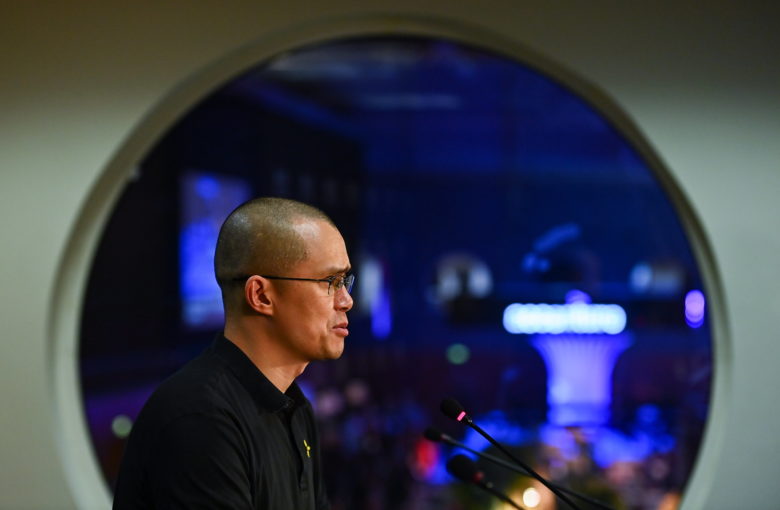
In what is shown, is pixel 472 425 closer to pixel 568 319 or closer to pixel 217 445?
pixel 217 445

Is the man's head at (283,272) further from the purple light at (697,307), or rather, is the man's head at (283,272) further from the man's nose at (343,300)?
the purple light at (697,307)

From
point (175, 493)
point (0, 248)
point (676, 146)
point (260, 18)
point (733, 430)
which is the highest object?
point (260, 18)

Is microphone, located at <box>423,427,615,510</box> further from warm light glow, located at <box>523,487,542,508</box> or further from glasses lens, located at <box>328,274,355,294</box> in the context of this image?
warm light glow, located at <box>523,487,542,508</box>

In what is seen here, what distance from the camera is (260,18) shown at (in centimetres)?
320

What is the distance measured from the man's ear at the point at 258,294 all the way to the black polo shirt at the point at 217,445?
0.10m

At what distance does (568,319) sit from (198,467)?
6.62 metres

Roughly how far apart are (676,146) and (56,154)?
7.36ft

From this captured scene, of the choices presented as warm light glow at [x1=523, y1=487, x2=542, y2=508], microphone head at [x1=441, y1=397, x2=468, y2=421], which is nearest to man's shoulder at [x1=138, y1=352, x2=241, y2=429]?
microphone head at [x1=441, y1=397, x2=468, y2=421]

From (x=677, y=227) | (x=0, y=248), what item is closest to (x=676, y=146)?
(x=677, y=227)

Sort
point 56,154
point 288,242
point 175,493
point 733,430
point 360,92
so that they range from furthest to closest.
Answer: point 360,92, point 56,154, point 733,430, point 288,242, point 175,493

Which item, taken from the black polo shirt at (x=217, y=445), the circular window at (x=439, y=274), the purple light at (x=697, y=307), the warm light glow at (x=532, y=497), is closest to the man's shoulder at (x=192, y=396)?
the black polo shirt at (x=217, y=445)

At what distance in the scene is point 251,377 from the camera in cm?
186

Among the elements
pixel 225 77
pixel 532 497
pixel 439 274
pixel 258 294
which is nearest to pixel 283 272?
pixel 258 294

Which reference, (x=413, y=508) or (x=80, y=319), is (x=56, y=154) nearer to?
(x=80, y=319)
